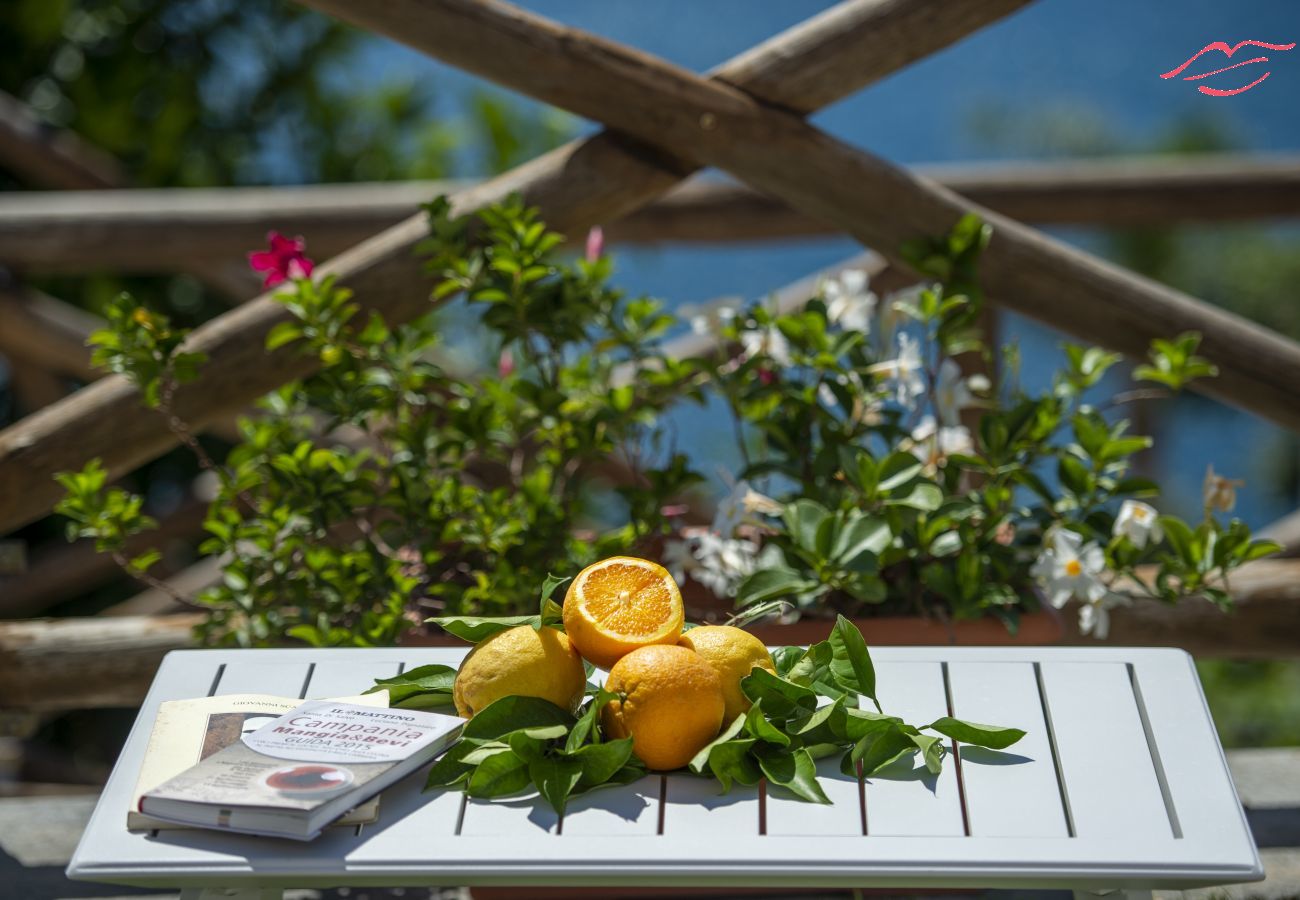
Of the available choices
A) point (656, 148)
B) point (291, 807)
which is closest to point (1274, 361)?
point (656, 148)

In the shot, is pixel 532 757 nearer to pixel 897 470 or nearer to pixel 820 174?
pixel 897 470

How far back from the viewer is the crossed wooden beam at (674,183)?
194 cm

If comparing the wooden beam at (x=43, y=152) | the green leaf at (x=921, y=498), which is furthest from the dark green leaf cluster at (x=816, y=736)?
the wooden beam at (x=43, y=152)

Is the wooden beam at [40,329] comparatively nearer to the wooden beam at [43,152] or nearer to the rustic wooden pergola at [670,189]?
the wooden beam at [43,152]

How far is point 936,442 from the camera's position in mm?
1943

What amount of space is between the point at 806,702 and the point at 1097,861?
0.92ft

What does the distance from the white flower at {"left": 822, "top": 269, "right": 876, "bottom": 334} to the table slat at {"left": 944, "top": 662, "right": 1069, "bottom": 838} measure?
0.70 meters

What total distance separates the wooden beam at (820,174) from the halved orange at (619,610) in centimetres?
97

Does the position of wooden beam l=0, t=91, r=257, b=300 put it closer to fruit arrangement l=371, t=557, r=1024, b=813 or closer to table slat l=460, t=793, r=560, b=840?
fruit arrangement l=371, t=557, r=1024, b=813

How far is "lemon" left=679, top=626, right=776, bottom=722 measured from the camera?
1205mm

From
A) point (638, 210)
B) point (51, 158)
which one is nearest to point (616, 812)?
point (638, 210)

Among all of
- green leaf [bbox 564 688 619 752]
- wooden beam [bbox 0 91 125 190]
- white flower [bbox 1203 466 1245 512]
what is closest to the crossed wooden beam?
white flower [bbox 1203 466 1245 512]

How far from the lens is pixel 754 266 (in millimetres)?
13719

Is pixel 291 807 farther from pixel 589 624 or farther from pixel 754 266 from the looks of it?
pixel 754 266
